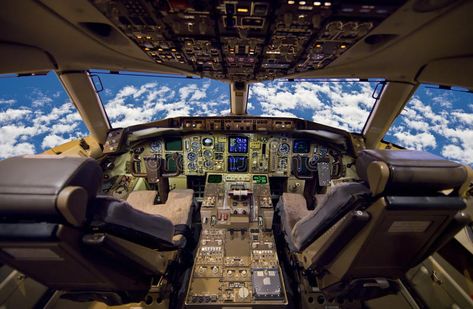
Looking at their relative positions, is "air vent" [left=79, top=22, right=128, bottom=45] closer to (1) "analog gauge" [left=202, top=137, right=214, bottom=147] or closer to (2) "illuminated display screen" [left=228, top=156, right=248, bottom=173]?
(1) "analog gauge" [left=202, top=137, right=214, bottom=147]

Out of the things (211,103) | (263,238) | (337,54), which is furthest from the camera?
(211,103)

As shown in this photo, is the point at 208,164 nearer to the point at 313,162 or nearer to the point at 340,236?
the point at 313,162

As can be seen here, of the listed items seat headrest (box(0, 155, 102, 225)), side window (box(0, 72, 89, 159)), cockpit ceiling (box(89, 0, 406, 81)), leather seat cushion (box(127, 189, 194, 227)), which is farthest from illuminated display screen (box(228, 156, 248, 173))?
side window (box(0, 72, 89, 159))

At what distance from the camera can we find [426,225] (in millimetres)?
1253

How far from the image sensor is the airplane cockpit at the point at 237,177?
114cm

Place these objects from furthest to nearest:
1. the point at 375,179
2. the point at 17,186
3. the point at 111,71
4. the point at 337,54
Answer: the point at 111,71 → the point at 337,54 → the point at 375,179 → the point at 17,186

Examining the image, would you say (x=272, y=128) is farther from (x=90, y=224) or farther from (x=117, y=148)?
(x=90, y=224)

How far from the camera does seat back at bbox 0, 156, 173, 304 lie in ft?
3.03

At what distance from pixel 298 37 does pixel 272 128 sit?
1.71 m

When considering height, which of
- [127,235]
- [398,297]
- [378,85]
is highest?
[378,85]

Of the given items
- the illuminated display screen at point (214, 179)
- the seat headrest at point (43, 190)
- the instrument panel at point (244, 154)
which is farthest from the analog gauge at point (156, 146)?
the seat headrest at point (43, 190)

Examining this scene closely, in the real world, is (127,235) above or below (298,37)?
below

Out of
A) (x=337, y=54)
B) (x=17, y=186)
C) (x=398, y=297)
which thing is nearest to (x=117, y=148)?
(x=17, y=186)

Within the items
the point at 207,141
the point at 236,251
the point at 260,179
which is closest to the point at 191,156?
the point at 207,141
